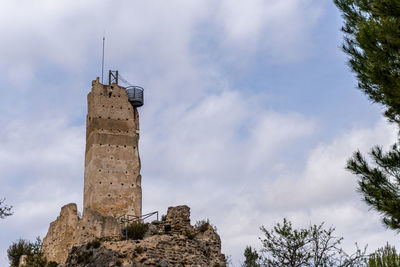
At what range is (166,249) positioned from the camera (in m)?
18.8

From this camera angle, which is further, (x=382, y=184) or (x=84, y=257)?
(x=84, y=257)

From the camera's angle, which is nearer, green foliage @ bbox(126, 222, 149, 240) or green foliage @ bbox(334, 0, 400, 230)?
green foliage @ bbox(334, 0, 400, 230)

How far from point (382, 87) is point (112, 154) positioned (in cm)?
1717

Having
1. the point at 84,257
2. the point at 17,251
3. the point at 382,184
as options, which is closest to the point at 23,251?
the point at 17,251

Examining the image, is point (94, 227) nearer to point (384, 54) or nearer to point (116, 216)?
point (116, 216)

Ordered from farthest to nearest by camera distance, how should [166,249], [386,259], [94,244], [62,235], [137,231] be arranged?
[62,235] < [137,231] < [94,244] < [166,249] < [386,259]

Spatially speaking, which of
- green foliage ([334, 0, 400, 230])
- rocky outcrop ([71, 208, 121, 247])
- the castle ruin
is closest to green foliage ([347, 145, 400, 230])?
green foliage ([334, 0, 400, 230])

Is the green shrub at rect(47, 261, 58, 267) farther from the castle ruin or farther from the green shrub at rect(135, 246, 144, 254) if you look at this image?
the green shrub at rect(135, 246, 144, 254)

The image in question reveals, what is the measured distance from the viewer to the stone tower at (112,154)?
25734 millimetres

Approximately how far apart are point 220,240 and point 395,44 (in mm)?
11836

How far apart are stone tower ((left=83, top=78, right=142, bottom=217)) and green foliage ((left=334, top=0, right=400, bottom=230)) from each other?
15471mm

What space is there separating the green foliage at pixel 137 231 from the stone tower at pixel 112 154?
5.50 metres

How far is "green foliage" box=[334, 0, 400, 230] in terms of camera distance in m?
11.4

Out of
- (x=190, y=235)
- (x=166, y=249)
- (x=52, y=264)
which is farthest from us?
(x=52, y=264)
